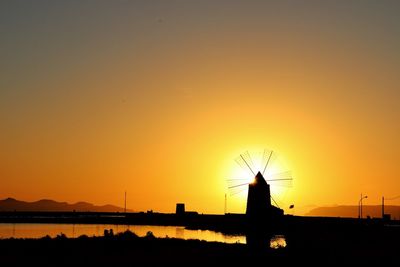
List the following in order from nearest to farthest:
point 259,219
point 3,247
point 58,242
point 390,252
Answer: point 390,252 → point 3,247 → point 58,242 → point 259,219

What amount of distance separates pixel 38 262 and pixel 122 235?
885 inches

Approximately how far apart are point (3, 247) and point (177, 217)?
377 feet

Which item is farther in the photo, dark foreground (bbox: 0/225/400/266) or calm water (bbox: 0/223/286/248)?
calm water (bbox: 0/223/286/248)

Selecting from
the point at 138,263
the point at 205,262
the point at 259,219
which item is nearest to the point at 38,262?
the point at 138,263

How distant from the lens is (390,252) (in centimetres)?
4059

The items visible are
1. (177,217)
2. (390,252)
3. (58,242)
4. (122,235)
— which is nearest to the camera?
(390,252)

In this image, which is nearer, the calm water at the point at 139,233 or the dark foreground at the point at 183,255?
A: the dark foreground at the point at 183,255

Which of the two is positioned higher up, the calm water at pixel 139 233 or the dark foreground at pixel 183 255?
the dark foreground at pixel 183 255

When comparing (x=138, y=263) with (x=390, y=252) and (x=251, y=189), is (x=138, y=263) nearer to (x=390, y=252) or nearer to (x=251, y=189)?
(x=390, y=252)

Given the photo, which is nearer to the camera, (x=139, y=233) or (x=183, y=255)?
(x=183, y=255)

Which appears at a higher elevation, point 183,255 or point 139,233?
point 183,255

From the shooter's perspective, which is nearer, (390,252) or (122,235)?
(390,252)

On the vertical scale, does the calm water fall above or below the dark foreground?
below

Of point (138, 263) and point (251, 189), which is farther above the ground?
point (251, 189)
